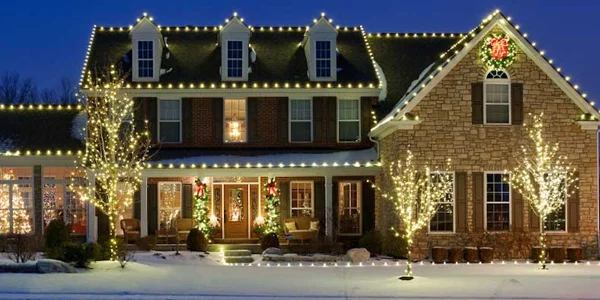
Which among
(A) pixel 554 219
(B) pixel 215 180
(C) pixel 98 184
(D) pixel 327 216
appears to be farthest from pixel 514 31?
(C) pixel 98 184

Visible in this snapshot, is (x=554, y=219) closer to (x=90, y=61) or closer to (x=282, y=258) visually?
(x=282, y=258)

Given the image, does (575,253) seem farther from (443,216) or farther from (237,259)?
(237,259)

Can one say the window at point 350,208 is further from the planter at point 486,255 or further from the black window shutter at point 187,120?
→ the planter at point 486,255

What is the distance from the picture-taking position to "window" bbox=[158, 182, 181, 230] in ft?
99.3

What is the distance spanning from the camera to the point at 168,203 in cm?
3047

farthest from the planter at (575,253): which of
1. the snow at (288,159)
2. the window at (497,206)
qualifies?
the snow at (288,159)

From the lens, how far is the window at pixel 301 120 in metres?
30.9

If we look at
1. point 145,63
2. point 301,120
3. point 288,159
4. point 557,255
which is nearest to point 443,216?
point 557,255

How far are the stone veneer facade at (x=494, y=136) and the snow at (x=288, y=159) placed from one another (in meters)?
3.57

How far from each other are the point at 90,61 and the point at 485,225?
14.5m

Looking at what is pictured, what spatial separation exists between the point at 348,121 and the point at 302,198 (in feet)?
10.0

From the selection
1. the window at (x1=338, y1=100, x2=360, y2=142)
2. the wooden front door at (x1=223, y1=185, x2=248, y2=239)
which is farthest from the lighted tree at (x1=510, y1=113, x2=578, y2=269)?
the wooden front door at (x1=223, y1=185, x2=248, y2=239)

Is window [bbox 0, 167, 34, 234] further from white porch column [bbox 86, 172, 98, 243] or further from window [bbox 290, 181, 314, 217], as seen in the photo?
window [bbox 290, 181, 314, 217]

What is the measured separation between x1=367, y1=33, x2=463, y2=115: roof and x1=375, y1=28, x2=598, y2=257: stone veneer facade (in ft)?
14.4
